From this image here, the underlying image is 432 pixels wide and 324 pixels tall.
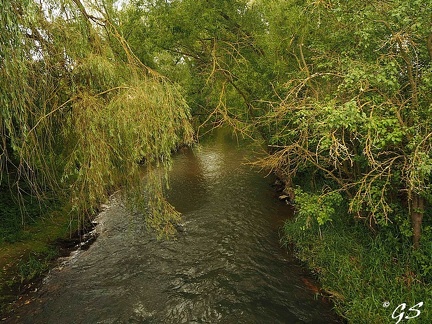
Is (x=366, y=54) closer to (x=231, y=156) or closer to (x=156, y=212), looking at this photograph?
(x=156, y=212)

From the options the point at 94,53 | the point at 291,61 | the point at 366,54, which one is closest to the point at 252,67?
the point at 291,61

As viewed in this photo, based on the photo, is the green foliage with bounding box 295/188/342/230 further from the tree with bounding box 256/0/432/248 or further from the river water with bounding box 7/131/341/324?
the river water with bounding box 7/131/341/324

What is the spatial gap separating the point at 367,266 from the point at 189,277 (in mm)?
4342

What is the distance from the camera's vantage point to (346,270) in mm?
6828

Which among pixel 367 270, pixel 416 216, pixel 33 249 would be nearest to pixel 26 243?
pixel 33 249

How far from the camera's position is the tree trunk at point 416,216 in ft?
19.7

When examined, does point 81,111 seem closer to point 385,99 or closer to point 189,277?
point 189,277

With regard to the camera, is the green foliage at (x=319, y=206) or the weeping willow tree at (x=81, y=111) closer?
the weeping willow tree at (x=81, y=111)

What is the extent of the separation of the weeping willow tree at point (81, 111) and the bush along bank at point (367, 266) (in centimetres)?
385

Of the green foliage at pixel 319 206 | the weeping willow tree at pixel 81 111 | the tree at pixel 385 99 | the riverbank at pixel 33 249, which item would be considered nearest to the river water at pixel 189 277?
the riverbank at pixel 33 249

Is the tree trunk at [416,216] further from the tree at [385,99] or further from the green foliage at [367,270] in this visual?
the green foliage at [367,270]

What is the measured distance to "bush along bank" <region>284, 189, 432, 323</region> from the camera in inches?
216

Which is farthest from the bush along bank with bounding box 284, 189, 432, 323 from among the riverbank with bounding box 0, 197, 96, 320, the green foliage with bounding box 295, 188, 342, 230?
the riverbank with bounding box 0, 197, 96, 320

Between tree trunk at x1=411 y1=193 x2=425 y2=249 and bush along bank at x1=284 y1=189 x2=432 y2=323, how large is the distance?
0.12 m
